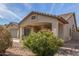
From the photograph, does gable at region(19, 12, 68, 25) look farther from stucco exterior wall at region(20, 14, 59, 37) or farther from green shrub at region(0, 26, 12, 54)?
green shrub at region(0, 26, 12, 54)

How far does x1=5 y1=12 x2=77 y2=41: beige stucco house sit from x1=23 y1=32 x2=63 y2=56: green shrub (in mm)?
74

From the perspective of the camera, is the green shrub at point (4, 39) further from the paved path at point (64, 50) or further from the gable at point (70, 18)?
the gable at point (70, 18)

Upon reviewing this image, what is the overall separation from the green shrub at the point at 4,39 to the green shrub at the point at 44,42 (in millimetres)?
266

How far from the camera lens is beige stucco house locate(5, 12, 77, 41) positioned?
13.2 ft

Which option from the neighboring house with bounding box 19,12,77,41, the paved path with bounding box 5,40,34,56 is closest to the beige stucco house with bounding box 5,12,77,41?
the neighboring house with bounding box 19,12,77,41

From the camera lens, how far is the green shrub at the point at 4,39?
13.3 ft

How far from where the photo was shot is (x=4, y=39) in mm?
4082

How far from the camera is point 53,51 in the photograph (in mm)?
4012

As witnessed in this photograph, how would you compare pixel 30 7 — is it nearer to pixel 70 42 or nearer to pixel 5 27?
pixel 5 27

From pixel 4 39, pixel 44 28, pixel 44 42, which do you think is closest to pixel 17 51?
pixel 4 39

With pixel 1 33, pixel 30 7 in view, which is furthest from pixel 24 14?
pixel 1 33

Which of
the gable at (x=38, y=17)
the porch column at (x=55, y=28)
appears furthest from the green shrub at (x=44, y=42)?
the gable at (x=38, y=17)

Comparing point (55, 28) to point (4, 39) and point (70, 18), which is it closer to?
point (70, 18)

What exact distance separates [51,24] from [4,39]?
722mm
